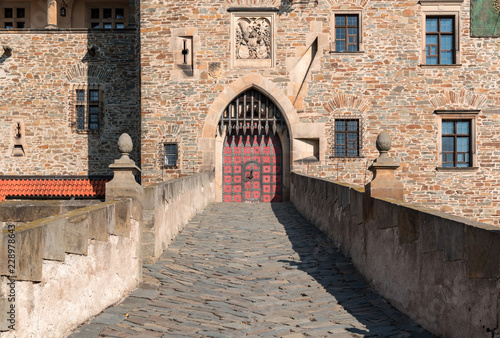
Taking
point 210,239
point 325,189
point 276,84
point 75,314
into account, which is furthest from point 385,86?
point 75,314

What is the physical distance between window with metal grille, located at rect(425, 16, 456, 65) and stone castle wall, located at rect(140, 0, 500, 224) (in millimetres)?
311

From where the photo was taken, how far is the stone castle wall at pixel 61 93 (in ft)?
63.5

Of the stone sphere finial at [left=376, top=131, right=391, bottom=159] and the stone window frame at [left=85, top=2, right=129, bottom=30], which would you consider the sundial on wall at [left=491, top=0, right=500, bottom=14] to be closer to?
the stone sphere finial at [left=376, top=131, right=391, bottom=159]

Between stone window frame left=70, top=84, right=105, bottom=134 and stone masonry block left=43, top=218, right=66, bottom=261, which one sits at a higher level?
stone window frame left=70, top=84, right=105, bottom=134

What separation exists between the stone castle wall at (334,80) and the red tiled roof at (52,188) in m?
1.94

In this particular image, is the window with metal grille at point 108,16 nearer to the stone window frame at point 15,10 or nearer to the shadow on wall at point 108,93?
the stone window frame at point 15,10

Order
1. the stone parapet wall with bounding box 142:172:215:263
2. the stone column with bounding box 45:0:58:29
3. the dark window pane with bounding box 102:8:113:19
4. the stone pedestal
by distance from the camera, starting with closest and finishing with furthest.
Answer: the stone pedestal → the stone parapet wall with bounding box 142:172:215:263 → the stone column with bounding box 45:0:58:29 → the dark window pane with bounding box 102:8:113:19

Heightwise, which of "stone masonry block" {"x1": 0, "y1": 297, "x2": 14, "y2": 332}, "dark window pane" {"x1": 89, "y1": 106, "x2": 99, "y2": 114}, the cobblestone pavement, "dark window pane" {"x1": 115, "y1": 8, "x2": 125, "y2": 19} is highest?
"dark window pane" {"x1": 115, "y1": 8, "x2": 125, "y2": 19}

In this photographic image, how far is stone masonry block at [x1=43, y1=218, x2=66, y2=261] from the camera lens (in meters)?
3.90

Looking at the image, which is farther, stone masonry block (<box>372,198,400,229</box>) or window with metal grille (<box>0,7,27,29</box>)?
window with metal grille (<box>0,7,27,29</box>)

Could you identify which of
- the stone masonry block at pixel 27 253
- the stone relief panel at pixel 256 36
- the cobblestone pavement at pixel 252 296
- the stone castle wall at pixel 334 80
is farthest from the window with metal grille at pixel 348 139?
the stone masonry block at pixel 27 253

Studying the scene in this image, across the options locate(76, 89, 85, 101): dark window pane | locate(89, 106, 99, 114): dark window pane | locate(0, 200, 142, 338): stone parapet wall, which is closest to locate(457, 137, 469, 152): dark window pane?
locate(89, 106, 99, 114): dark window pane

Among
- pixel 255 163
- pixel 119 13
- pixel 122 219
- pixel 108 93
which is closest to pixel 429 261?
pixel 122 219

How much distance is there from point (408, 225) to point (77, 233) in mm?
2894
